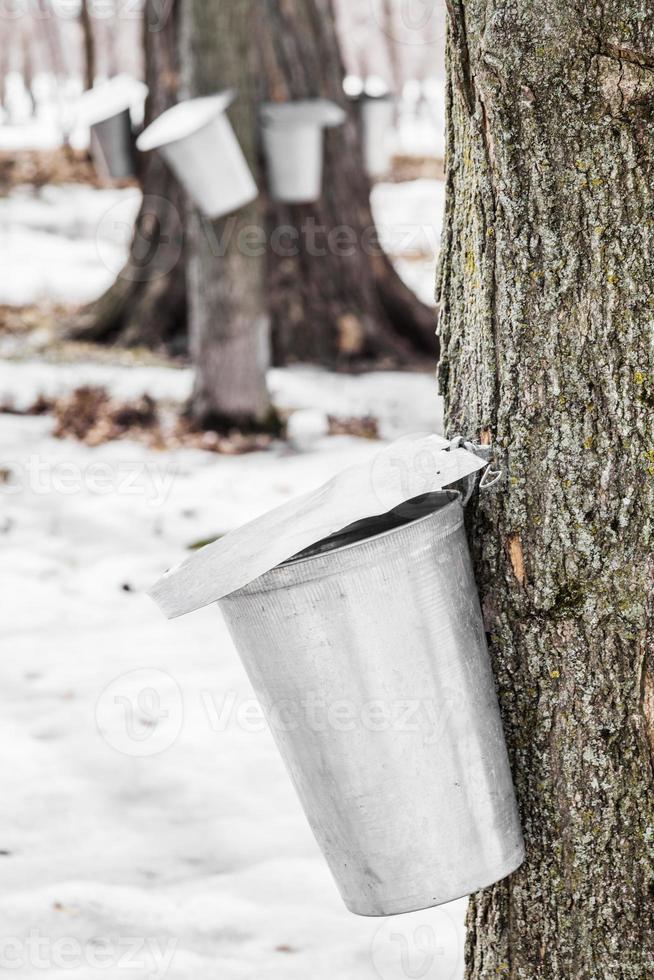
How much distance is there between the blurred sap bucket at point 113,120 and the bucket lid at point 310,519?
4467mm

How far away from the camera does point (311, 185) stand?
18.0ft

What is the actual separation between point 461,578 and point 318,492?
0.21 meters

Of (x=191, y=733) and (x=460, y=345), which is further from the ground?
(x=460, y=345)

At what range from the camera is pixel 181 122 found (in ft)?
13.1

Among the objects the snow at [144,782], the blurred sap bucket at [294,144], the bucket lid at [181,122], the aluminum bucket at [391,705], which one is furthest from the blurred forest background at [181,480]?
the aluminum bucket at [391,705]

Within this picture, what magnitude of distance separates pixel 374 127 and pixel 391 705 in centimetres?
630

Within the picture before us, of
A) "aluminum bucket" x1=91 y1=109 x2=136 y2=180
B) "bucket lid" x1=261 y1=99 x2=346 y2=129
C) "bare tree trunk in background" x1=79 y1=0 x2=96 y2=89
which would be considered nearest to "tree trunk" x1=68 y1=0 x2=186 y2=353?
"aluminum bucket" x1=91 y1=109 x2=136 y2=180

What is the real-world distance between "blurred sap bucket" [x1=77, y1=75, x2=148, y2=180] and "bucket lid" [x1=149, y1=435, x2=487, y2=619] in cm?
447

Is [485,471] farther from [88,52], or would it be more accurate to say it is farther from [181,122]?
[88,52]

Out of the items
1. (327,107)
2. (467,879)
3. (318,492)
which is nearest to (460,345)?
(318,492)

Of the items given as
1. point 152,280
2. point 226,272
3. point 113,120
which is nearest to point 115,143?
point 113,120

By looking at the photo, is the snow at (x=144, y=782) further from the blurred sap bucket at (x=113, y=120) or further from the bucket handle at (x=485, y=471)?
the blurred sap bucket at (x=113, y=120)

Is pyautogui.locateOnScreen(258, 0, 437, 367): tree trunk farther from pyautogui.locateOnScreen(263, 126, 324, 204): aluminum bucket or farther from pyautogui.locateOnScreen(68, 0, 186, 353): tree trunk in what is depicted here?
pyautogui.locateOnScreen(263, 126, 324, 204): aluminum bucket

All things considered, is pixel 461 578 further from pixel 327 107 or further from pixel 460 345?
pixel 327 107
